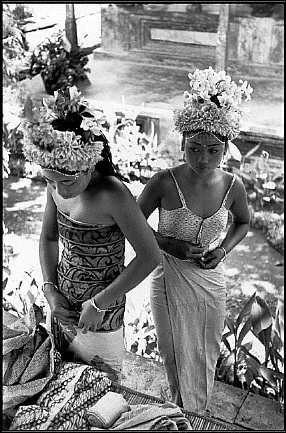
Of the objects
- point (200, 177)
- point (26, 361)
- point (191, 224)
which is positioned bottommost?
point (26, 361)

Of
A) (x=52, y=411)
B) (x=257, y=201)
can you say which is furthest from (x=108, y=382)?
(x=257, y=201)

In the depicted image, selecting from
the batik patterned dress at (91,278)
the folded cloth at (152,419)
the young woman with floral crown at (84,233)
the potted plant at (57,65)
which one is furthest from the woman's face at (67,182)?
the potted plant at (57,65)

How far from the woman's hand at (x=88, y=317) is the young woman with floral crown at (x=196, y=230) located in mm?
376

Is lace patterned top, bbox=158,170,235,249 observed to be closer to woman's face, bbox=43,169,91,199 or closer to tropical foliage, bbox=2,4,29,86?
woman's face, bbox=43,169,91,199

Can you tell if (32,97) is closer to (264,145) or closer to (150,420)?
(264,145)

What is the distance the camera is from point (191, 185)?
221cm

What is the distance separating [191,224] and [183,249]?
0.29 feet

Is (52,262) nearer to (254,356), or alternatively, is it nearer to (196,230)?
(196,230)

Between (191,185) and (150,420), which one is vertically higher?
(191,185)

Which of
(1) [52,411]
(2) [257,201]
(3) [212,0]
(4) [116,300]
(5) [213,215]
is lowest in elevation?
(2) [257,201]

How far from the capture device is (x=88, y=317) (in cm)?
200

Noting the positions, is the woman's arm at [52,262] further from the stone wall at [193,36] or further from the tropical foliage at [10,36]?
the stone wall at [193,36]

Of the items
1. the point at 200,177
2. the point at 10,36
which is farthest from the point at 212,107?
the point at 10,36

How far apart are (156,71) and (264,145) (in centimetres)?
98
